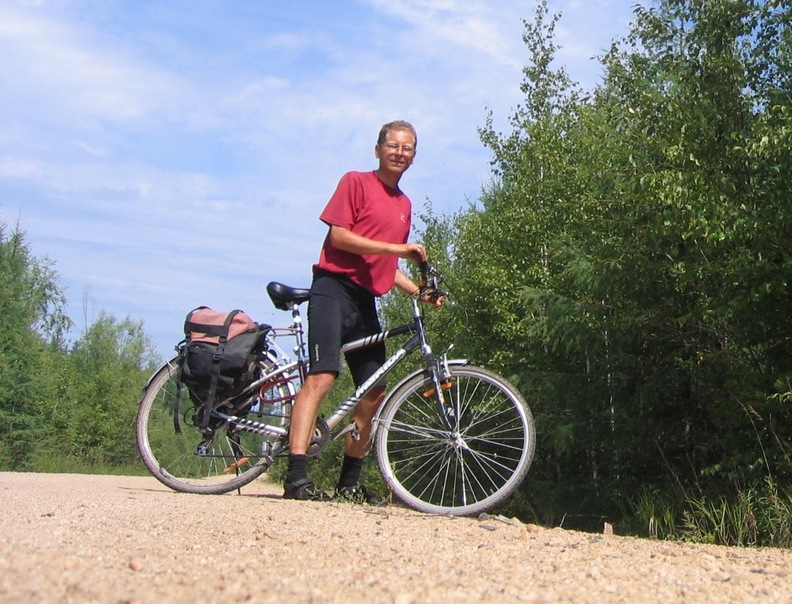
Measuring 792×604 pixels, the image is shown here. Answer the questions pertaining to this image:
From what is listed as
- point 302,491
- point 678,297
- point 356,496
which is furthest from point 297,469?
point 678,297

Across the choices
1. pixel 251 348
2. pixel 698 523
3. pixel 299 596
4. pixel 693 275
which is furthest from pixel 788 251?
pixel 299 596

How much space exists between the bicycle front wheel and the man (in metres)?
0.29

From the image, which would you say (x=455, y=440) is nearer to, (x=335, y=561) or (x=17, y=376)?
(x=335, y=561)

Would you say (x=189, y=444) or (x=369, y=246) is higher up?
(x=369, y=246)

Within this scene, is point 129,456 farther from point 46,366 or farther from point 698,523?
point 698,523

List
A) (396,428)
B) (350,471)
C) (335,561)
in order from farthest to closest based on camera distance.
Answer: (350,471)
(396,428)
(335,561)

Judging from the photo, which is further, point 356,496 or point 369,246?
point 356,496

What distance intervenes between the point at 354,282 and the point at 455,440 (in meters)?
1.15

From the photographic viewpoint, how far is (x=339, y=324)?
5922mm

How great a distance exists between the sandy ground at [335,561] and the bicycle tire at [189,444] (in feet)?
4.66

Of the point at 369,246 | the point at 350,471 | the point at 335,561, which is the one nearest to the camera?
the point at 335,561

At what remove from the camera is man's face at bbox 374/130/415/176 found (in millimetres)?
5957

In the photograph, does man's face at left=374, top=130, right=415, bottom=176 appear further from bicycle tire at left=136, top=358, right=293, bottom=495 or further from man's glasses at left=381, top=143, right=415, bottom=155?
bicycle tire at left=136, top=358, right=293, bottom=495

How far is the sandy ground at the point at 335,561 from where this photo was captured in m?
2.67
